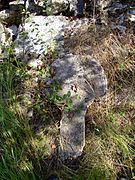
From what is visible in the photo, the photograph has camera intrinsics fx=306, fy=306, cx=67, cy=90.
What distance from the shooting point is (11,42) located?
3.20 metres

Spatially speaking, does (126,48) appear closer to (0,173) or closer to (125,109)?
(125,109)

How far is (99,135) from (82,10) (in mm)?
1552

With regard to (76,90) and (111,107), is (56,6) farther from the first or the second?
(111,107)

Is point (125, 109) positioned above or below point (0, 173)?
above

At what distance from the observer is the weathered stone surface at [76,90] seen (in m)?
2.50

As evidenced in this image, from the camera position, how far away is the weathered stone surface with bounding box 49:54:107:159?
2.50 m

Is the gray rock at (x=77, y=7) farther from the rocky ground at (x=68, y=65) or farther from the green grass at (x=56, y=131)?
the green grass at (x=56, y=131)

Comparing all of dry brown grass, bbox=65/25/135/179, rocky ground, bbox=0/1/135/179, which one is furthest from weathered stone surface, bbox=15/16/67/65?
dry brown grass, bbox=65/25/135/179

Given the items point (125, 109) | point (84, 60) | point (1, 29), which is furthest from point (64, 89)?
point (1, 29)

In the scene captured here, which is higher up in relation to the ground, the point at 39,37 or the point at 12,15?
the point at 12,15

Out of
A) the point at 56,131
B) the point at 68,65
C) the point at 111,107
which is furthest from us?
the point at 68,65

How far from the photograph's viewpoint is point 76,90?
2777 millimetres

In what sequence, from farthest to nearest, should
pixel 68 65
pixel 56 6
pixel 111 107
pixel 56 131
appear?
pixel 56 6
pixel 68 65
pixel 111 107
pixel 56 131

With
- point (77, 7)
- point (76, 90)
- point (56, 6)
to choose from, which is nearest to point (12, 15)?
point (56, 6)
